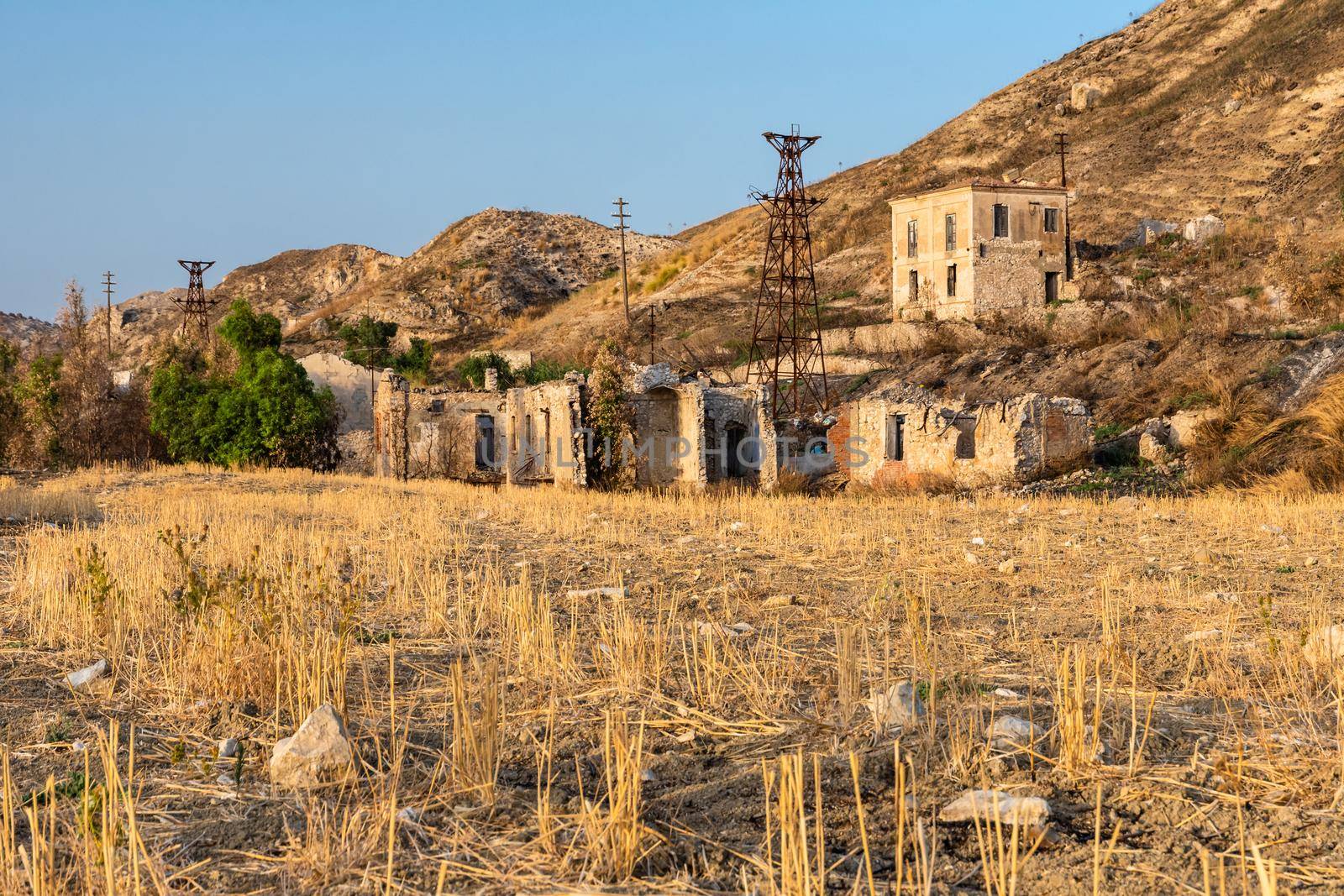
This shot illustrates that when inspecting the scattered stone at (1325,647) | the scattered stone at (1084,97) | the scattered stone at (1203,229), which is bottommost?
the scattered stone at (1325,647)

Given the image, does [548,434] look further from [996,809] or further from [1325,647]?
[996,809]

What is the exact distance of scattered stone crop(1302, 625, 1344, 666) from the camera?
611 cm

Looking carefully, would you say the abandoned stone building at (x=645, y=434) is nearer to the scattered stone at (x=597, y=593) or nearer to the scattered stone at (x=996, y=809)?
the scattered stone at (x=597, y=593)

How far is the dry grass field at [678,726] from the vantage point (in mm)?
3850

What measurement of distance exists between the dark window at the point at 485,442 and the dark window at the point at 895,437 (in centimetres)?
1197

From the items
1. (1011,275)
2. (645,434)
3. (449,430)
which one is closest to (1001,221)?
(1011,275)

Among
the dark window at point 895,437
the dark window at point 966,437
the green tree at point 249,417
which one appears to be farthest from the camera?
the green tree at point 249,417

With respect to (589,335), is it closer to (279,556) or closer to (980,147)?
(980,147)

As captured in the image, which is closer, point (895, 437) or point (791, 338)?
point (895, 437)

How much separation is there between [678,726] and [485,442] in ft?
91.2

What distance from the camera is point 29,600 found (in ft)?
29.3

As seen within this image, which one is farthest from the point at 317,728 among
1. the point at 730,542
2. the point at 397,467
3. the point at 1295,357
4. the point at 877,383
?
the point at 877,383

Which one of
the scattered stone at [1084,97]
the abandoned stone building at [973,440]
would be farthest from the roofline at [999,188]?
the scattered stone at [1084,97]

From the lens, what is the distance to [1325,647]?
246 inches
